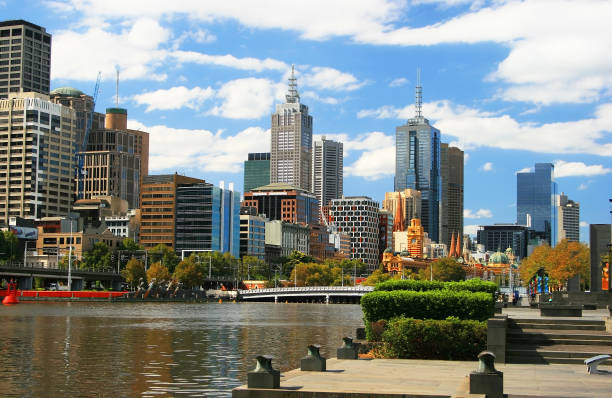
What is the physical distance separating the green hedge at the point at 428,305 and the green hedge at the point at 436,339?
1.36 metres

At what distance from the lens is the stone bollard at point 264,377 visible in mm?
26719

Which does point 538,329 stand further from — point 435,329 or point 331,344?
point 331,344

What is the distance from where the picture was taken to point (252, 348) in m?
60.5

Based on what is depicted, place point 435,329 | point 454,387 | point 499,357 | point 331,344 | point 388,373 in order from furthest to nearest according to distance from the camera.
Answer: point 331,344
point 435,329
point 499,357
point 388,373
point 454,387

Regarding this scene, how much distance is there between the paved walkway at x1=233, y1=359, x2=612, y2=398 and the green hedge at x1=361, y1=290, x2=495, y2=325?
339 cm

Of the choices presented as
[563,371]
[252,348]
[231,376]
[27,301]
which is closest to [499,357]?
[563,371]

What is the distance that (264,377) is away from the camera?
26.8 meters

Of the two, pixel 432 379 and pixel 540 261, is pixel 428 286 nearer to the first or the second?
pixel 432 379

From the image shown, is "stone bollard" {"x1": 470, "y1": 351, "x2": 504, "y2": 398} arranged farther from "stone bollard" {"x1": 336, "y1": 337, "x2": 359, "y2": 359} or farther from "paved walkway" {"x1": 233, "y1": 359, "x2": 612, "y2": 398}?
"stone bollard" {"x1": 336, "y1": 337, "x2": 359, "y2": 359}

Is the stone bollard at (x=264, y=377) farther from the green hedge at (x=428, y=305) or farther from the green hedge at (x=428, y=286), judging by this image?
the green hedge at (x=428, y=286)

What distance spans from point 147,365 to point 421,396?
23.9 metres

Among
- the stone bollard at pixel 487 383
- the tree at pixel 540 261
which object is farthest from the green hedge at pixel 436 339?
the tree at pixel 540 261

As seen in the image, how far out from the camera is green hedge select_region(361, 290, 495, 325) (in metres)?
39.0

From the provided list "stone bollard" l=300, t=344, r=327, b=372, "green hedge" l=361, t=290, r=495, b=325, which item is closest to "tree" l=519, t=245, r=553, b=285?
"green hedge" l=361, t=290, r=495, b=325
